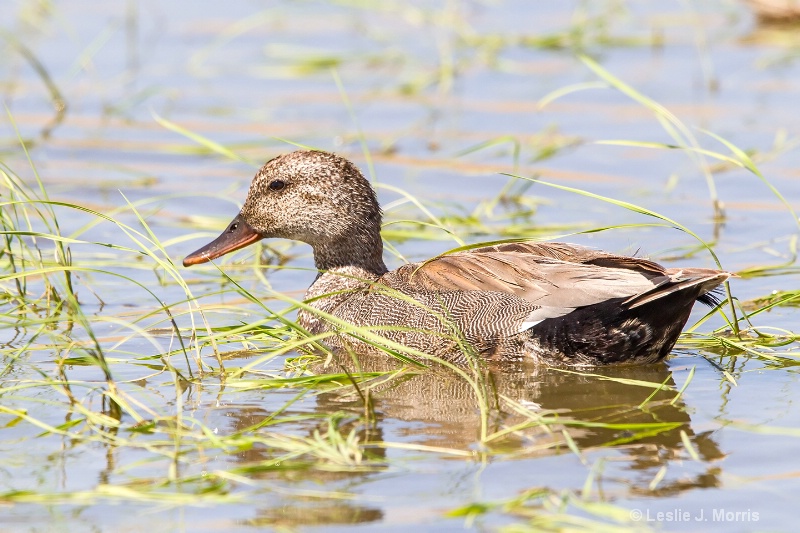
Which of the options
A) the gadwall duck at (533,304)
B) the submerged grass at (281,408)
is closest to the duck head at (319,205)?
the gadwall duck at (533,304)

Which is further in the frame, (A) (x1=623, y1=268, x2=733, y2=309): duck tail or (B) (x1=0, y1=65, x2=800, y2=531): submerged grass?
(A) (x1=623, y1=268, x2=733, y2=309): duck tail

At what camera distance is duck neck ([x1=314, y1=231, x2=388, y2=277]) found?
7211mm

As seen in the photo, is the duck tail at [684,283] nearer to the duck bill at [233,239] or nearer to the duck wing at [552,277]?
the duck wing at [552,277]

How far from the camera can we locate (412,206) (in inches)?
373

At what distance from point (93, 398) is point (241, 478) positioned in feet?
4.51

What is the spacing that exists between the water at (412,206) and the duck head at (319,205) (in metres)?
0.44

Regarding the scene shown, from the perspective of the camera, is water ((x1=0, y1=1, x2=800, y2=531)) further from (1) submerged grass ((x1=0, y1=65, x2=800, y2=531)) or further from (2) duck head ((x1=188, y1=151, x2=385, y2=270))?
(2) duck head ((x1=188, y1=151, x2=385, y2=270))

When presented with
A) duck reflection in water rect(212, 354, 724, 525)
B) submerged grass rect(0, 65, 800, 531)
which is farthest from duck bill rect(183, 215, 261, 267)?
duck reflection in water rect(212, 354, 724, 525)

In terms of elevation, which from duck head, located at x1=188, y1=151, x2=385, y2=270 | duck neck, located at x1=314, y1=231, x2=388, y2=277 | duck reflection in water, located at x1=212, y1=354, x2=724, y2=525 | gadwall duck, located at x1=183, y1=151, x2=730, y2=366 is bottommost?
duck reflection in water, located at x1=212, y1=354, x2=724, y2=525

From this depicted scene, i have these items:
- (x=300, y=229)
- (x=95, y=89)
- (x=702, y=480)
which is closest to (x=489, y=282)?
(x=300, y=229)

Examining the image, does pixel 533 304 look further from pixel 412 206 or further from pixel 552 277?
pixel 412 206

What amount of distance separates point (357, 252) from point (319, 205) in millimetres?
337

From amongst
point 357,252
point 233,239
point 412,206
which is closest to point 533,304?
point 357,252

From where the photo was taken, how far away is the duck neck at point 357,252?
7.21 m
